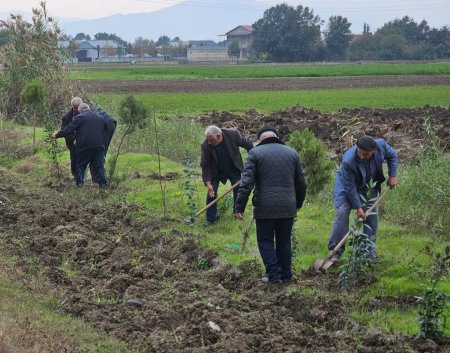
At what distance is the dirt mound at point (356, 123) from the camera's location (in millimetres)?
22828

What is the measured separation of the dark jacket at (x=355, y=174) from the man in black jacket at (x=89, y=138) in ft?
22.5

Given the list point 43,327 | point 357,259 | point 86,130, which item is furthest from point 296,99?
point 43,327

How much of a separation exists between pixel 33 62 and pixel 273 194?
19.5 meters

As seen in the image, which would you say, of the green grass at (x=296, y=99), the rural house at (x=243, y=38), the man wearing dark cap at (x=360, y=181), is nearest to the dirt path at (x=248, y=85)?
the green grass at (x=296, y=99)

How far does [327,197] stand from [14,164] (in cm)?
934

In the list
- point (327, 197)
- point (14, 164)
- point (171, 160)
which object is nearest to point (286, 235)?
point (327, 197)

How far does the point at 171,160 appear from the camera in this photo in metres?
19.8

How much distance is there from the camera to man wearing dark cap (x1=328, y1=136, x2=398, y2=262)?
33.7 ft

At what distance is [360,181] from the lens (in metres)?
10.5

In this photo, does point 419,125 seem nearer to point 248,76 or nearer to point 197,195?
point 197,195

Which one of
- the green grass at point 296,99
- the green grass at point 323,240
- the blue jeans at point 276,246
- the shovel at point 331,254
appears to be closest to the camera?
the green grass at point 323,240

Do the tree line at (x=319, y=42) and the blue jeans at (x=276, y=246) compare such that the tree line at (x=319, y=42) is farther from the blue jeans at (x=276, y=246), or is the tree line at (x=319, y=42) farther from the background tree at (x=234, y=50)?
the blue jeans at (x=276, y=246)

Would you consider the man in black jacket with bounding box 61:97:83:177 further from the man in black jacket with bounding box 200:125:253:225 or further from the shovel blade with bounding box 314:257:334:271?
the shovel blade with bounding box 314:257:334:271

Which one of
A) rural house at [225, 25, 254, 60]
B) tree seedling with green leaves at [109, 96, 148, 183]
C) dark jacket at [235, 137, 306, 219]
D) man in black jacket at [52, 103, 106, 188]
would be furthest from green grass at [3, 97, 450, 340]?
rural house at [225, 25, 254, 60]
